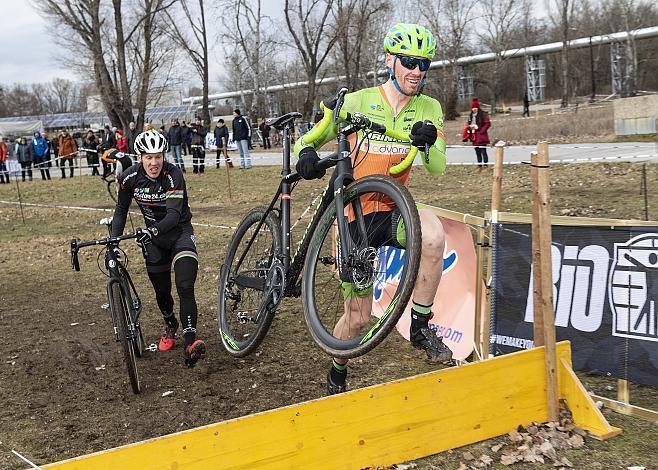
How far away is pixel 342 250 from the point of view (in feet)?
14.6

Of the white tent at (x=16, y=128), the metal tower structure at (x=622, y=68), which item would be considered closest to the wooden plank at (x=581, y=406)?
the metal tower structure at (x=622, y=68)

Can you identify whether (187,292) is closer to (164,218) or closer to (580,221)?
(164,218)

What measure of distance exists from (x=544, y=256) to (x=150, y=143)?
3.72 meters

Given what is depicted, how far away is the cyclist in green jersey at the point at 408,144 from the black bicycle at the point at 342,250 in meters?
0.06

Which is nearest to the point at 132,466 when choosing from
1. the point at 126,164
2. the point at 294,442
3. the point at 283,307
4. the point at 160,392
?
the point at 294,442

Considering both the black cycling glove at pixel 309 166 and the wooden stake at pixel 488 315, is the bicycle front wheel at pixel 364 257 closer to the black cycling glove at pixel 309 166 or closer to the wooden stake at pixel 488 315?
the black cycling glove at pixel 309 166

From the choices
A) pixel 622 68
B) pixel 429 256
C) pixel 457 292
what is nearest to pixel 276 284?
pixel 429 256

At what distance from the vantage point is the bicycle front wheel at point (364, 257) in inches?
158

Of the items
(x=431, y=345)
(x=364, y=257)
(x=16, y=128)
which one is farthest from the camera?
(x=16, y=128)

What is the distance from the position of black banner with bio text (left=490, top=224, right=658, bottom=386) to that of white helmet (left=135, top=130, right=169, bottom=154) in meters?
3.23

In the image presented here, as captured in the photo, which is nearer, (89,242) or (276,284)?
(276,284)

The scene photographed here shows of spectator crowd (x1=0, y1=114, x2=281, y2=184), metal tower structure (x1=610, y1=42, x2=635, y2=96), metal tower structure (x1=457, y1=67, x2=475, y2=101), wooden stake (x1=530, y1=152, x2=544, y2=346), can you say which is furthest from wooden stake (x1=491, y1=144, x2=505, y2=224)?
metal tower structure (x1=457, y1=67, x2=475, y2=101)

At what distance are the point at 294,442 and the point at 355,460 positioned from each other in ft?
1.63

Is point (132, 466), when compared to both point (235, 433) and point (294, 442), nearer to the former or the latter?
point (235, 433)
